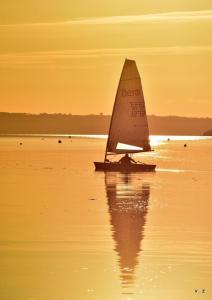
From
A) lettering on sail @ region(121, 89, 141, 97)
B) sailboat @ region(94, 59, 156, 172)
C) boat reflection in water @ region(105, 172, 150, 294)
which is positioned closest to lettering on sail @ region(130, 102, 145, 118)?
sailboat @ region(94, 59, 156, 172)

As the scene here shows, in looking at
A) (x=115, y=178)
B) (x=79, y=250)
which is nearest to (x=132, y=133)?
(x=115, y=178)

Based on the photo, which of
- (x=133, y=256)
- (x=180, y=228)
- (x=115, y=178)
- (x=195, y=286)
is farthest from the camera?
(x=115, y=178)

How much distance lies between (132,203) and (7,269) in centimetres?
3514

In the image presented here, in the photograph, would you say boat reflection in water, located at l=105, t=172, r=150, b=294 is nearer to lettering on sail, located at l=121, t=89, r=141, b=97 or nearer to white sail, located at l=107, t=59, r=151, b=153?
white sail, located at l=107, t=59, r=151, b=153

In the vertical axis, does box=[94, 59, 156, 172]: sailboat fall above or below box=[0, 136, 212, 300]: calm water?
above

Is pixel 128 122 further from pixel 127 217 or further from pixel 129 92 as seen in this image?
pixel 127 217

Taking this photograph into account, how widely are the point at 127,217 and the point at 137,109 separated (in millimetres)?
55055

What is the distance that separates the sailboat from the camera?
112m

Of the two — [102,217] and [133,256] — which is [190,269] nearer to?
[133,256]

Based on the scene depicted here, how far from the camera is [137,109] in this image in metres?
113

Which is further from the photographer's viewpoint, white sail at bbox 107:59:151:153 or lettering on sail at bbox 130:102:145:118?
lettering on sail at bbox 130:102:145:118

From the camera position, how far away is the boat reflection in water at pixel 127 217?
3825 cm

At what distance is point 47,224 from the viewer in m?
53.9

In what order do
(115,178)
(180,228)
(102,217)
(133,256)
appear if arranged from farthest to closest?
1. (115,178)
2. (102,217)
3. (180,228)
4. (133,256)
